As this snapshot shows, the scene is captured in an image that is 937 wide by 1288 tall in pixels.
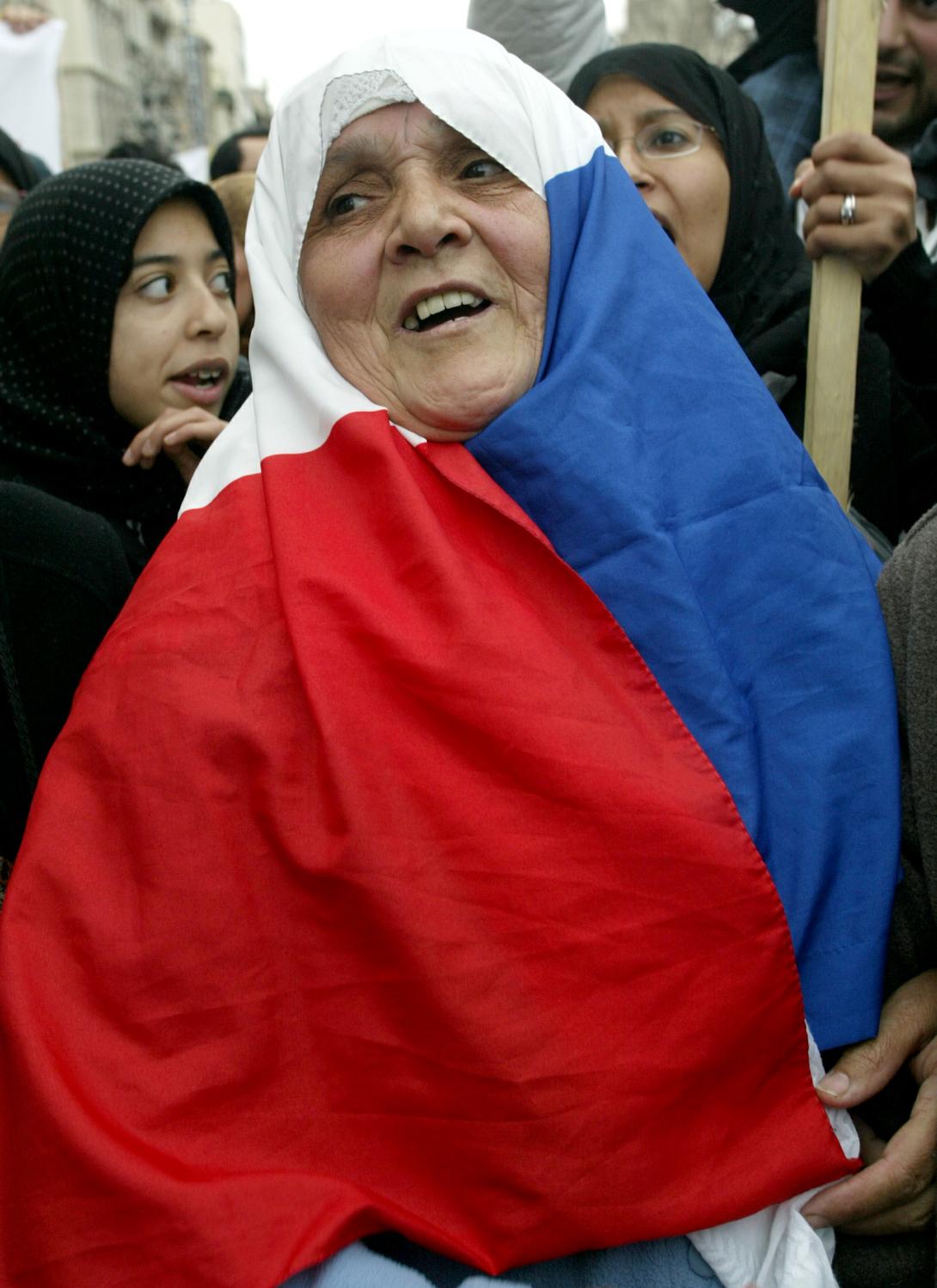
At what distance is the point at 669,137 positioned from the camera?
276cm

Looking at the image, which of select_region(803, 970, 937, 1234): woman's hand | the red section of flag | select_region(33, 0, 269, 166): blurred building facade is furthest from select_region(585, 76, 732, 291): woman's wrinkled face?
select_region(33, 0, 269, 166): blurred building facade

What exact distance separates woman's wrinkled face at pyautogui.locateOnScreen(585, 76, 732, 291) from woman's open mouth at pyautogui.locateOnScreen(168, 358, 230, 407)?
1011 mm

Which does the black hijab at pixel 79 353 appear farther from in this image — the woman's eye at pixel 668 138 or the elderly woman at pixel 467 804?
the woman's eye at pixel 668 138

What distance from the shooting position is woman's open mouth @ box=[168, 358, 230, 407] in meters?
2.67

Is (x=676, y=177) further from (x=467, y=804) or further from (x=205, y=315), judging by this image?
(x=467, y=804)

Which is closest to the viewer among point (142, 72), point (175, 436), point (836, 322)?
point (836, 322)

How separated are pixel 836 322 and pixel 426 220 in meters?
0.80

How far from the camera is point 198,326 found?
2.63 metres

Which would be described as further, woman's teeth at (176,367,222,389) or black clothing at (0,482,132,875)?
woman's teeth at (176,367,222,389)

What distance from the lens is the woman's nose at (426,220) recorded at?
1780 millimetres

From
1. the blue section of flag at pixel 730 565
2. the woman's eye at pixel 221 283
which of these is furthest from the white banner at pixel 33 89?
the blue section of flag at pixel 730 565

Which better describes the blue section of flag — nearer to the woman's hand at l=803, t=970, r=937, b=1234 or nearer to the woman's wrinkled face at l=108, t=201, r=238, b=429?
the woman's hand at l=803, t=970, r=937, b=1234

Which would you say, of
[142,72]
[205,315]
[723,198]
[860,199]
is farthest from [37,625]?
[142,72]

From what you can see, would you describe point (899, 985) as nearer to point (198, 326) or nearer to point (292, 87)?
point (292, 87)
